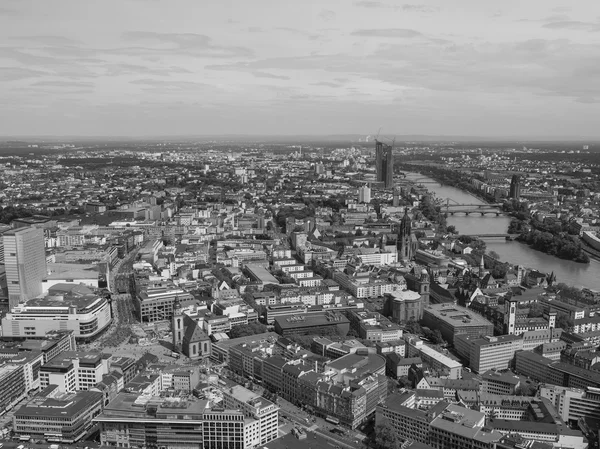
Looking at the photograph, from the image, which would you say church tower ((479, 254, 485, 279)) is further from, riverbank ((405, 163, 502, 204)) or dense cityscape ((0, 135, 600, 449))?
riverbank ((405, 163, 502, 204))

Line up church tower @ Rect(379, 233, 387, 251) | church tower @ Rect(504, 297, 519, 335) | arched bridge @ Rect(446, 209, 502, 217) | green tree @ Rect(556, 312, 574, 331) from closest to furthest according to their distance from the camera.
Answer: church tower @ Rect(504, 297, 519, 335) → green tree @ Rect(556, 312, 574, 331) → church tower @ Rect(379, 233, 387, 251) → arched bridge @ Rect(446, 209, 502, 217)

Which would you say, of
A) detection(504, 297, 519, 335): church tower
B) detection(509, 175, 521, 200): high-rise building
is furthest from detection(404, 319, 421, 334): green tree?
detection(509, 175, 521, 200): high-rise building

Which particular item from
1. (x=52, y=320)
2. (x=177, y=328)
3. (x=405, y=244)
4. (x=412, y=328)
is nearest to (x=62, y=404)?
(x=177, y=328)

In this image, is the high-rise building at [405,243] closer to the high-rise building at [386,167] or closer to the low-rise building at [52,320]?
the low-rise building at [52,320]

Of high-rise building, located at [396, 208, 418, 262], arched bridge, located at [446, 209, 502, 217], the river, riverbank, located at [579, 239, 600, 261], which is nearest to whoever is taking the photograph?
the river

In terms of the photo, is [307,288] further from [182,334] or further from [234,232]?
[234,232]

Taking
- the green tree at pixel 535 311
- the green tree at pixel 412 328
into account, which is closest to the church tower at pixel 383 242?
the green tree at pixel 535 311

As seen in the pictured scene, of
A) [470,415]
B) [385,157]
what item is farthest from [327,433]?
[385,157]
